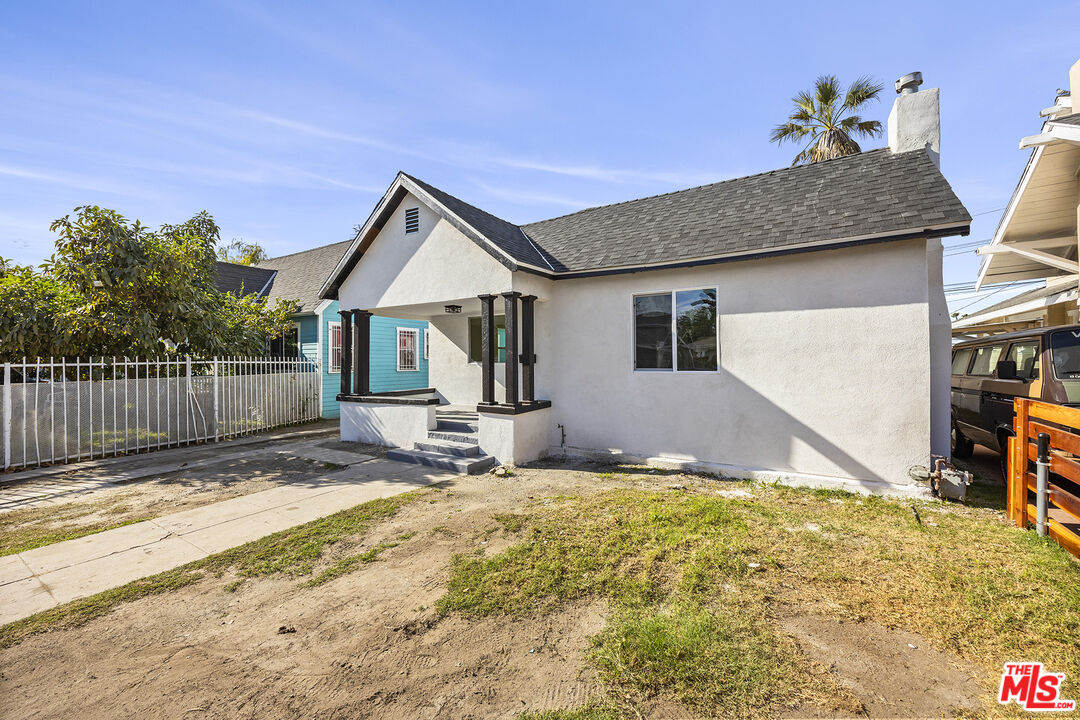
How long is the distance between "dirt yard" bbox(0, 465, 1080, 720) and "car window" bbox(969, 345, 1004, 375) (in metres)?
4.43

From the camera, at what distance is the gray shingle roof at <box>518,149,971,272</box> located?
21.7ft

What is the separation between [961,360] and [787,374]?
19.7 ft

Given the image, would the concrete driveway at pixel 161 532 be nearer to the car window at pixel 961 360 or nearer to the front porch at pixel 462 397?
the front porch at pixel 462 397

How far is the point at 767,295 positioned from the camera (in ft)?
24.1

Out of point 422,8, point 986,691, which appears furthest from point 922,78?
point 986,691

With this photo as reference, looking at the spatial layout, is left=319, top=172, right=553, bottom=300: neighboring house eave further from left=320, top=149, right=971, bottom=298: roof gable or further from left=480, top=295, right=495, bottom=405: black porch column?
left=480, top=295, right=495, bottom=405: black porch column

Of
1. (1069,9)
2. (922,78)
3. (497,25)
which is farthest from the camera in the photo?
(497,25)

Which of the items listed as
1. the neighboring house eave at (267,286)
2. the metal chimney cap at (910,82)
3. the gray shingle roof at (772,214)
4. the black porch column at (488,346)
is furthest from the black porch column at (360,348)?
the metal chimney cap at (910,82)

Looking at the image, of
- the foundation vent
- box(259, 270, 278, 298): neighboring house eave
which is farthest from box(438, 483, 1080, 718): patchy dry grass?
box(259, 270, 278, 298): neighboring house eave

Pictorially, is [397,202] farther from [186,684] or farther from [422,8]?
[186,684]

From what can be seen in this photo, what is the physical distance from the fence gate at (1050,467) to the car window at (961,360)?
14.5 feet

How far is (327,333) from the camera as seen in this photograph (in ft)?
53.2

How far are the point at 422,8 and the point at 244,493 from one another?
926 centimetres

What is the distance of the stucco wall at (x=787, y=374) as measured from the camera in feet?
21.0
